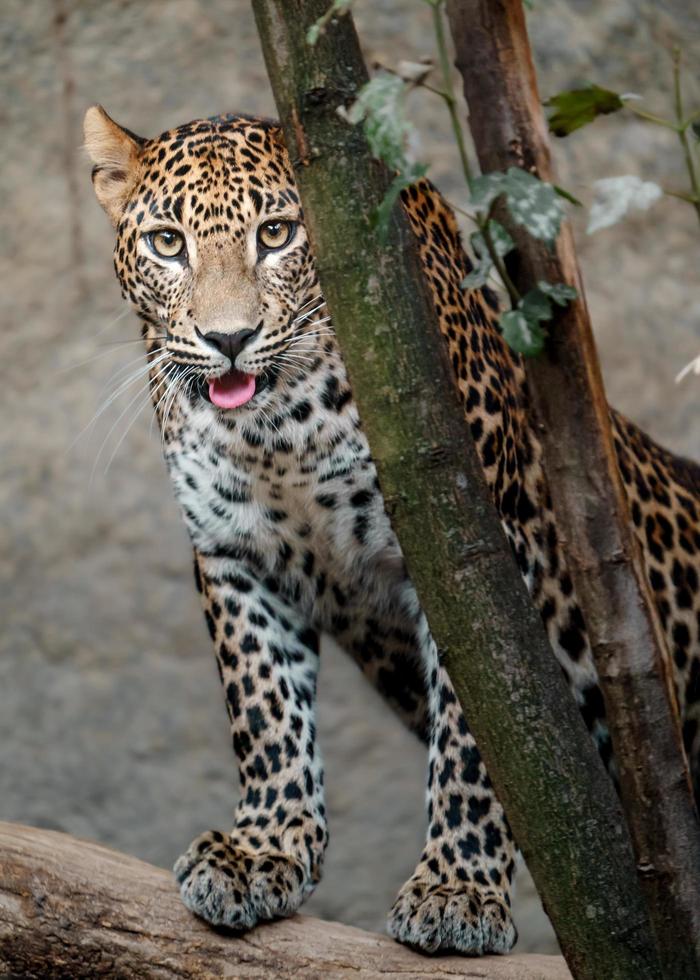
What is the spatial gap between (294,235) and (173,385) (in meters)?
0.65

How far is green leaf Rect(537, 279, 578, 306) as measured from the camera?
255cm

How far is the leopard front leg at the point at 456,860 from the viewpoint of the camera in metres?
4.38

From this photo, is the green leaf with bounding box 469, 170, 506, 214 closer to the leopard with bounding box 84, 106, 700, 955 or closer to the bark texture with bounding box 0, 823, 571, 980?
the leopard with bounding box 84, 106, 700, 955

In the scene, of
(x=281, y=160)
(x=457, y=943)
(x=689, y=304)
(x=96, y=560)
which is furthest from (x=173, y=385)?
(x=689, y=304)

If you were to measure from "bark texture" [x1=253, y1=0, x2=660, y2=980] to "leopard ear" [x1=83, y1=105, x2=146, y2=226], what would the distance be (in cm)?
253

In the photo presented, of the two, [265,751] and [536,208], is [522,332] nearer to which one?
[536,208]

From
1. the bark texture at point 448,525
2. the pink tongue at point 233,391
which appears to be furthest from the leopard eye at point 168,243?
the bark texture at point 448,525

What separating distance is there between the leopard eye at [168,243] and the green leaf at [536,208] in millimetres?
2628

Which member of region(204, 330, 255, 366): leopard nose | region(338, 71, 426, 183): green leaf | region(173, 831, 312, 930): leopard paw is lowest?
region(173, 831, 312, 930): leopard paw

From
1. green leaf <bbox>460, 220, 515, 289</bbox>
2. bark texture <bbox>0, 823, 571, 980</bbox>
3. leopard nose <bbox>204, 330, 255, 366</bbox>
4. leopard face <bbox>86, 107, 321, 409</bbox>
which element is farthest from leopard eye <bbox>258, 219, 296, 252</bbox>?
green leaf <bbox>460, 220, 515, 289</bbox>

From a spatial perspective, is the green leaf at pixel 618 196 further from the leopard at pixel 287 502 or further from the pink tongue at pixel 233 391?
the pink tongue at pixel 233 391

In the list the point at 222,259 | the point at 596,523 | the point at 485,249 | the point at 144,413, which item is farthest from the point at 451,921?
the point at 144,413

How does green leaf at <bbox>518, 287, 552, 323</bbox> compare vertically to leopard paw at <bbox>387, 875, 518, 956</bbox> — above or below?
above

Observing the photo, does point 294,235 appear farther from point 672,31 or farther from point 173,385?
point 672,31
